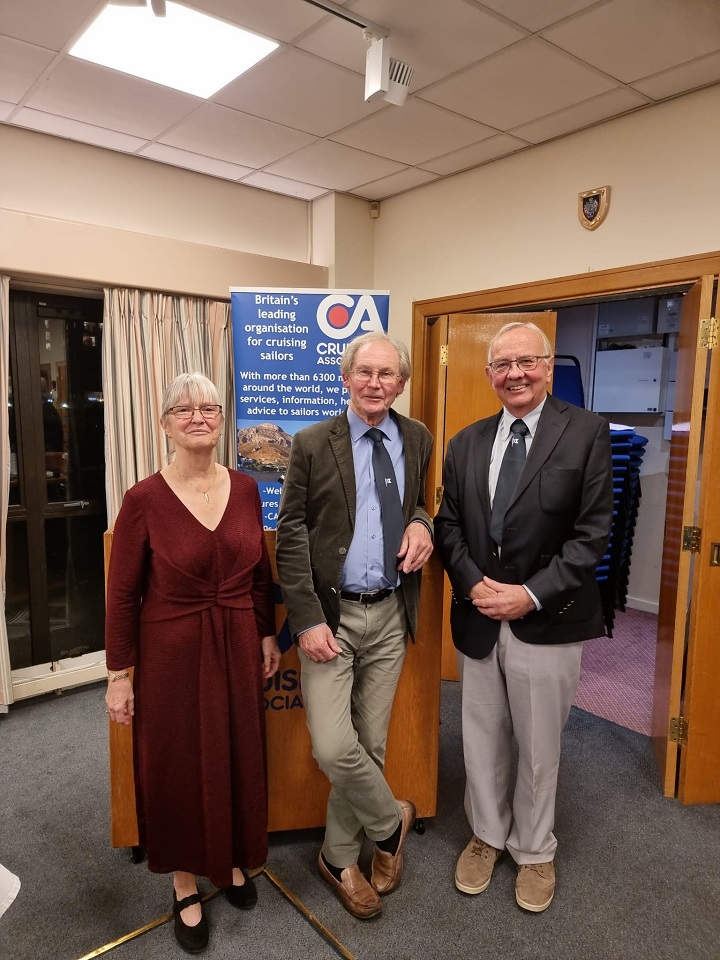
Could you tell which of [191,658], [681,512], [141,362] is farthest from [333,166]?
[191,658]

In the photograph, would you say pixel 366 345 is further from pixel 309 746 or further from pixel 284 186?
pixel 284 186

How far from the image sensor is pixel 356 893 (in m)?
1.84

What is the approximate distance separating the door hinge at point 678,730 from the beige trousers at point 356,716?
1274 mm

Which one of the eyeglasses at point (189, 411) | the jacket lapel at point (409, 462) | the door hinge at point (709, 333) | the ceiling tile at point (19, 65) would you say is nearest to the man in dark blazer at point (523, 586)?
the jacket lapel at point (409, 462)

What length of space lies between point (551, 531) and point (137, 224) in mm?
2844

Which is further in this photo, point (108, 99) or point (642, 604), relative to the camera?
point (642, 604)

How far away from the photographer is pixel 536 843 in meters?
1.91

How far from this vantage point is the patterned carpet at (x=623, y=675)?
3227 mm

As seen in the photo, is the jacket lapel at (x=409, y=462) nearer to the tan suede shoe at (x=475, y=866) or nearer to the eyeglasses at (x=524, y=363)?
the eyeglasses at (x=524, y=363)

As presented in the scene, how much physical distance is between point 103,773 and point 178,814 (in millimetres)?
1136

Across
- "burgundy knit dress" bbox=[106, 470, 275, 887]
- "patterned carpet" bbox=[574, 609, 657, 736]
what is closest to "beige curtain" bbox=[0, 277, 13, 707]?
"burgundy knit dress" bbox=[106, 470, 275, 887]

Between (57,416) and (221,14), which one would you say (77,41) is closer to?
(221,14)

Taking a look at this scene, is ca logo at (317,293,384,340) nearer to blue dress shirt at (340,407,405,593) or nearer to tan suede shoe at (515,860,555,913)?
blue dress shirt at (340,407,405,593)

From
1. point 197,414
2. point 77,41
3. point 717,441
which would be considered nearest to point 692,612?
point 717,441
